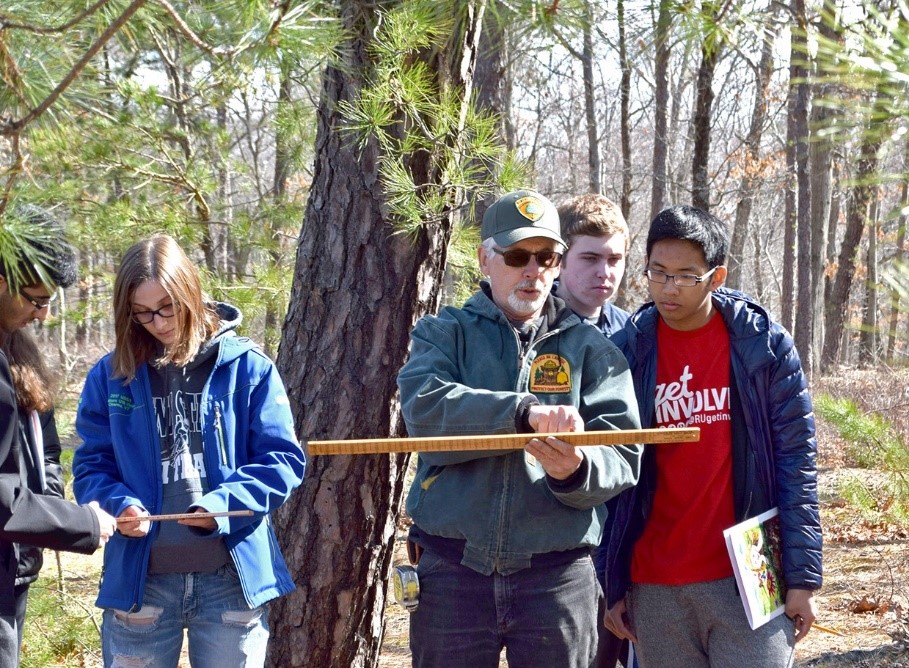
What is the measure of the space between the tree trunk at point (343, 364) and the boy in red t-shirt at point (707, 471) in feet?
Answer: 3.30

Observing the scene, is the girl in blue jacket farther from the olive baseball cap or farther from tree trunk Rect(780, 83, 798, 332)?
tree trunk Rect(780, 83, 798, 332)

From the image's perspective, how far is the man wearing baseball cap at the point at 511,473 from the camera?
2.44 metres

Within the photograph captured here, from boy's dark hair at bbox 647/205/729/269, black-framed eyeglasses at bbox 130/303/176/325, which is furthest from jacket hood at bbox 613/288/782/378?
black-framed eyeglasses at bbox 130/303/176/325

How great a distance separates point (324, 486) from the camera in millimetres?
3422

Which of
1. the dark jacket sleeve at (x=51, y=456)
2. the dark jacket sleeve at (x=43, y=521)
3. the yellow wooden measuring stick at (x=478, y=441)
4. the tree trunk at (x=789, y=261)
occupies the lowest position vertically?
the dark jacket sleeve at (x=43, y=521)

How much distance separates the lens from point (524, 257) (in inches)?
103

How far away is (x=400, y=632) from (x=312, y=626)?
2.12 meters

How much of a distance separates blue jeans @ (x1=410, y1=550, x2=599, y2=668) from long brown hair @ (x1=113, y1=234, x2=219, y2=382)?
3.18 ft

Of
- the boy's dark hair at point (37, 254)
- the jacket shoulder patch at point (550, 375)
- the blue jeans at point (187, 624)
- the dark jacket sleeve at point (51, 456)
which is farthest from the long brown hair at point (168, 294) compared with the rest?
the jacket shoulder patch at point (550, 375)

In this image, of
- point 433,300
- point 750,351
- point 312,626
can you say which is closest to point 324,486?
point 312,626

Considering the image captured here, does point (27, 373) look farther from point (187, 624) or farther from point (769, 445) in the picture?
point (769, 445)

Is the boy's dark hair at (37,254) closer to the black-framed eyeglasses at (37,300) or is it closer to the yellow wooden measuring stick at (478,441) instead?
the black-framed eyeglasses at (37,300)

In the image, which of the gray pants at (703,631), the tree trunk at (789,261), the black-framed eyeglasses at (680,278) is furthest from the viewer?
the tree trunk at (789,261)

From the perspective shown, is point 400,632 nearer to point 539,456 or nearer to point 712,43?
point 539,456
